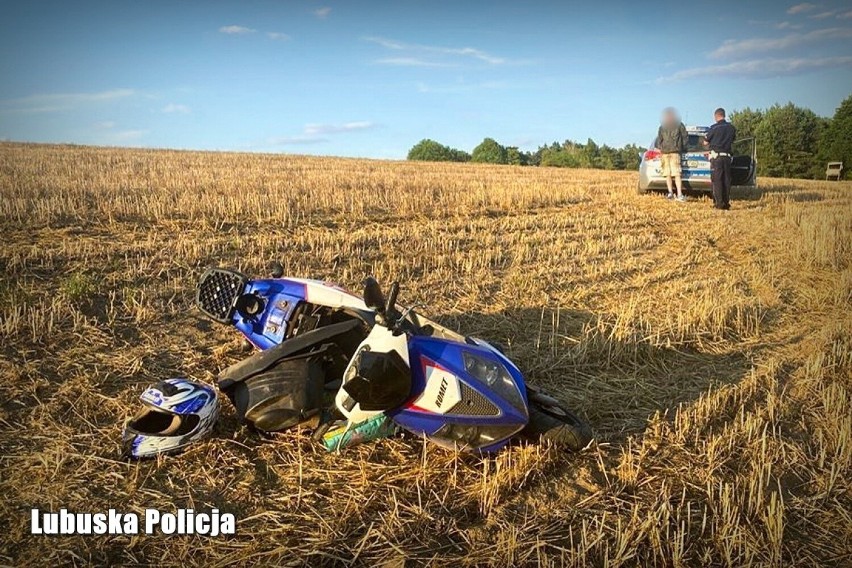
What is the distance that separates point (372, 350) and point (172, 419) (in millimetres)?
1497

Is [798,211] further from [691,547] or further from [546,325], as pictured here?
[691,547]

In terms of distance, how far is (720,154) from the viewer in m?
13.4

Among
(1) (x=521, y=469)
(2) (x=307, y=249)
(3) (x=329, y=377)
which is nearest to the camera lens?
(1) (x=521, y=469)

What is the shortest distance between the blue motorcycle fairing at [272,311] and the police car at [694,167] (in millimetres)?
12847

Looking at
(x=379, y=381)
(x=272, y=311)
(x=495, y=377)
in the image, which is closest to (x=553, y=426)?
(x=495, y=377)

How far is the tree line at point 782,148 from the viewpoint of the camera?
41.4 m

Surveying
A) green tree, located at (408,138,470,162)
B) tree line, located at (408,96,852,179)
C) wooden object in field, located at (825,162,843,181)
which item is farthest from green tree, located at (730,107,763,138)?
→ green tree, located at (408,138,470,162)

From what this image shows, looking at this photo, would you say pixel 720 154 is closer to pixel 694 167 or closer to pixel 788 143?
pixel 694 167

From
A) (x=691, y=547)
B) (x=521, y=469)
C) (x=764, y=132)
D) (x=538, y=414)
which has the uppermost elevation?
(x=764, y=132)

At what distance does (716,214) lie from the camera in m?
13.0

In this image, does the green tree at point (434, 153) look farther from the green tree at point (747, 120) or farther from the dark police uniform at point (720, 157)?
the dark police uniform at point (720, 157)

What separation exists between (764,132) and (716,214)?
4185 centimetres

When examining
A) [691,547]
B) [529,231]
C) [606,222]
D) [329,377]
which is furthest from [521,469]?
[606,222]

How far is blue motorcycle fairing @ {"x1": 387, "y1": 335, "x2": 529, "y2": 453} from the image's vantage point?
10.1 ft
